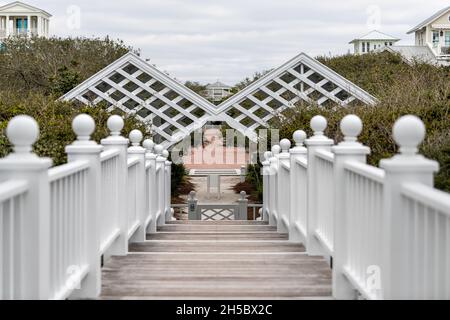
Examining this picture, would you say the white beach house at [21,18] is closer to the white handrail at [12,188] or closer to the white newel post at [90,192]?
the white newel post at [90,192]

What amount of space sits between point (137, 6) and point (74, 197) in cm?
2042

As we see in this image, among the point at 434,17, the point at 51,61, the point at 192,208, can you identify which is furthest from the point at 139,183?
the point at 434,17

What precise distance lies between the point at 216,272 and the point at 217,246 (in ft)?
5.18

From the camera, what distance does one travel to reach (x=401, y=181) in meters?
3.23

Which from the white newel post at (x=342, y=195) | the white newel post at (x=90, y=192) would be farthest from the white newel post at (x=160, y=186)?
the white newel post at (x=342, y=195)

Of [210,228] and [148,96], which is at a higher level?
[148,96]

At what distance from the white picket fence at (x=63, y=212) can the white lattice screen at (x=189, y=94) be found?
12738 mm

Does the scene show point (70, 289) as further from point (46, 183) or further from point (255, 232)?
point (255, 232)

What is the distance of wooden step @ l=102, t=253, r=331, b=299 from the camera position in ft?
16.5

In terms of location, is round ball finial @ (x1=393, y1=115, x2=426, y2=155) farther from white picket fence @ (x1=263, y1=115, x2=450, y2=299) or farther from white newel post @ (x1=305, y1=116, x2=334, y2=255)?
white newel post @ (x1=305, y1=116, x2=334, y2=255)

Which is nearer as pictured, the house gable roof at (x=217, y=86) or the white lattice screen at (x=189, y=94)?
the white lattice screen at (x=189, y=94)

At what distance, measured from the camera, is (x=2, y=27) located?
6438 centimetres

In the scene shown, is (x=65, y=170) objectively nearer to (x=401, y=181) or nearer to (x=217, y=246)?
(x=401, y=181)

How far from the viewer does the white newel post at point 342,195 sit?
464 cm
